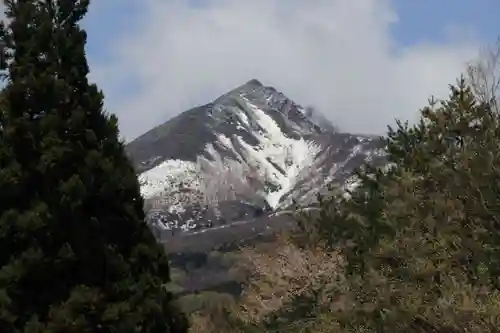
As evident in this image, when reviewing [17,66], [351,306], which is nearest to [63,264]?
[17,66]

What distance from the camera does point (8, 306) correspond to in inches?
502

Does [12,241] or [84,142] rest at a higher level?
[84,142]

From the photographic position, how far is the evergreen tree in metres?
12.7

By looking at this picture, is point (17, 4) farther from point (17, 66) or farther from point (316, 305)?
point (316, 305)

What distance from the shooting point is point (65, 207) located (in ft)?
42.3

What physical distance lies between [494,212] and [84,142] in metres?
10.7

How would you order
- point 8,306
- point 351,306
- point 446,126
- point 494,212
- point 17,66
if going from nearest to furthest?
point 8,306
point 17,66
point 494,212
point 351,306
point 446,126

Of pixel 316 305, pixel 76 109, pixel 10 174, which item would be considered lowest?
pixel 316 305

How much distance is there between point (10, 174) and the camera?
13031 mm

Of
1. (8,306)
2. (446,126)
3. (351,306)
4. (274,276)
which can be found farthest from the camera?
(274,276)

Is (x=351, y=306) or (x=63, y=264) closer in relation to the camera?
(x=63, y=264)

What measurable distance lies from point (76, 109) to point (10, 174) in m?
1.41

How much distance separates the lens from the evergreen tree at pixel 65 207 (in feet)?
41.6

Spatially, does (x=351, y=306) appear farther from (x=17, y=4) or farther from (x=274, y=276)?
(x=17, y=4)
